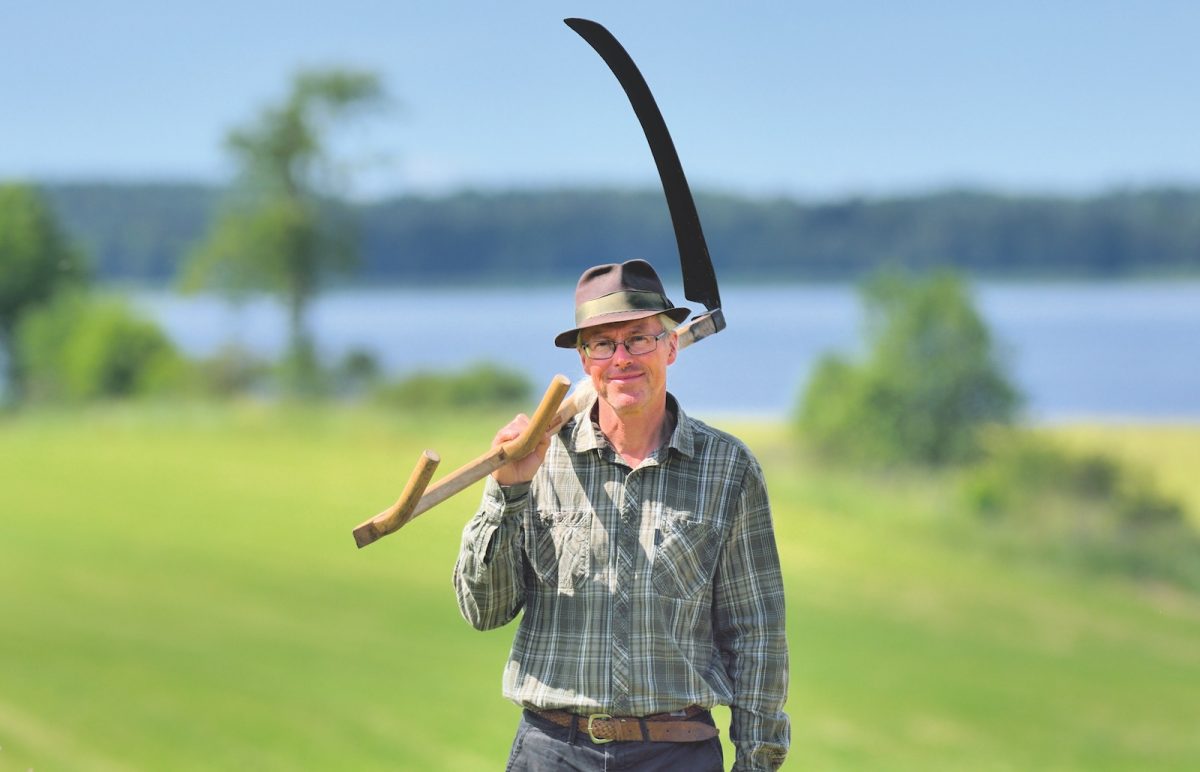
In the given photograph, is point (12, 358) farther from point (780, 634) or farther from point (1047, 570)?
point (780, 634)

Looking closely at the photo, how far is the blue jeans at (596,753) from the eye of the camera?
2799 mm

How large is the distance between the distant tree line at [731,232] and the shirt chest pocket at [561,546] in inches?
1332

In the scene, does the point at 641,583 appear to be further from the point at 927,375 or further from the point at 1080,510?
the point at 927,375

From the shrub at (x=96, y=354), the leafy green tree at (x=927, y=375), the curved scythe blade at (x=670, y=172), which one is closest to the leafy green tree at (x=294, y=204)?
the shrub at (x=96, y=354)

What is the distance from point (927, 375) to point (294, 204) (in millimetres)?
15205

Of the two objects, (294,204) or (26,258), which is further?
(26,258)

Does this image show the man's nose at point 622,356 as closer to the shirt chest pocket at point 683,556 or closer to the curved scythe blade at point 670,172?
the shirt chest pocket at point 683,556

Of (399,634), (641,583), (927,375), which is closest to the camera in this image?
(641,583)

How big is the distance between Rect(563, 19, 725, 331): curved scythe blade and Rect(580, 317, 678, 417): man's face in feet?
1.31

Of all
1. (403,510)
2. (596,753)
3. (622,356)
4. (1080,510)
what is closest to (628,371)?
(622,356)

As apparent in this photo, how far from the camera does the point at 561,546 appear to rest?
291 centimetres

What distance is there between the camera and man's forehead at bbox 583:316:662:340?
112 inches

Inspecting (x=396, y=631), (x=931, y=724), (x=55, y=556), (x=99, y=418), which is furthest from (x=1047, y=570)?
(x=99, y=418)

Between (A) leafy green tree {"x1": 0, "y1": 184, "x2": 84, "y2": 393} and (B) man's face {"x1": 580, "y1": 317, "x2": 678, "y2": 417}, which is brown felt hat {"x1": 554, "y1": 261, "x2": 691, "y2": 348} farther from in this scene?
(A) leafy green tree {"x1": 0, "y1": 184, "x2": 84, "y2": 393}
